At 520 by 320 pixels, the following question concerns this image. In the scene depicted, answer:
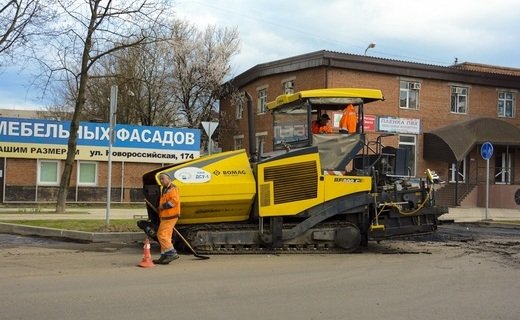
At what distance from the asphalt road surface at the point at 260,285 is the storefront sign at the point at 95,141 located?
1338 centimetres

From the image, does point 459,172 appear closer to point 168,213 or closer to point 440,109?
point 440,109

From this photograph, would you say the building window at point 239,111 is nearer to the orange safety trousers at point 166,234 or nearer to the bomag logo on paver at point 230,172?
the bomag logo on paver at point 230,172

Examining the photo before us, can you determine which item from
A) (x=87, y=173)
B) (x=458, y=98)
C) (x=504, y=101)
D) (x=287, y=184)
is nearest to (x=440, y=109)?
(x=458, y=98)

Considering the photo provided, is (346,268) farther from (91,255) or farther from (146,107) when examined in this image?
(146,107)

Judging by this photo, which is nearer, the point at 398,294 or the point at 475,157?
the point at 398,294

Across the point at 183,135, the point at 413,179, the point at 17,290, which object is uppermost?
the point at 183,135

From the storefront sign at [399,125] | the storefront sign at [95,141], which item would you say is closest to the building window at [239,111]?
the storefront sign at [95,141]

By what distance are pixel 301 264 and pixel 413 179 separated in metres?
3.57

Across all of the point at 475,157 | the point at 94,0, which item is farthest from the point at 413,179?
the point at 475,157

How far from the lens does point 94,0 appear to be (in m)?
18.7

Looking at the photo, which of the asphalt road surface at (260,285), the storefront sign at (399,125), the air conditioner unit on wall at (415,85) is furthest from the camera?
the air conditioner unit on wall at (415,85)

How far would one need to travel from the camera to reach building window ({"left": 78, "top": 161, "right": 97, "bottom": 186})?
82.6ft

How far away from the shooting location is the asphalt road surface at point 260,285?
6.43 meters

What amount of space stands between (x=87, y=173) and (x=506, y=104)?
79.1 ft
